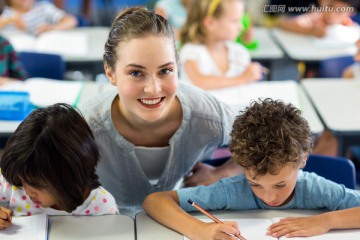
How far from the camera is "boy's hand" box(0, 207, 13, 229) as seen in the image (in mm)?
1694

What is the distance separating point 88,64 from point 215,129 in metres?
1.52

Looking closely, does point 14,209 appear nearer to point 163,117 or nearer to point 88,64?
point 163,117

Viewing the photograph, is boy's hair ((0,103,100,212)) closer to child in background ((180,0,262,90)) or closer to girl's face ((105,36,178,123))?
girl's face ((105,36,178,123))

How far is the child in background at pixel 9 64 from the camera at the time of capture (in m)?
3.07

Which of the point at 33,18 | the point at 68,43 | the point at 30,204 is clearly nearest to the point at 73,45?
the point at 68,43

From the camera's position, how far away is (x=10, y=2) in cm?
426

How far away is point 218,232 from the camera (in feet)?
5.41

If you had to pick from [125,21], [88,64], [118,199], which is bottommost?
[118,199]

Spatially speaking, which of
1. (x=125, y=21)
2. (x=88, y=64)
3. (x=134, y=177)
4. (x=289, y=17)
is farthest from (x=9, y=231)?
(x=289, y=17)

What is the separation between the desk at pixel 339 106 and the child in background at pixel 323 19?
867 millimetres

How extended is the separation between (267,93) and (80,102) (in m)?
0.85

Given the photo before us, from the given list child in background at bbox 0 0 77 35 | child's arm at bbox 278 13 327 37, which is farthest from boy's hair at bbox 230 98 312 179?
child in background at bbox 0 0 77 35

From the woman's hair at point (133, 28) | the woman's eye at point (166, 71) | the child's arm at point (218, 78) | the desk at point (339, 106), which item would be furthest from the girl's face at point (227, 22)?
the woman's eye at point (166, 71)

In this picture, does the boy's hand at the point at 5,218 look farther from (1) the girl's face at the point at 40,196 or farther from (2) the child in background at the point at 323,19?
(2) the child in background at the point at 323,19
